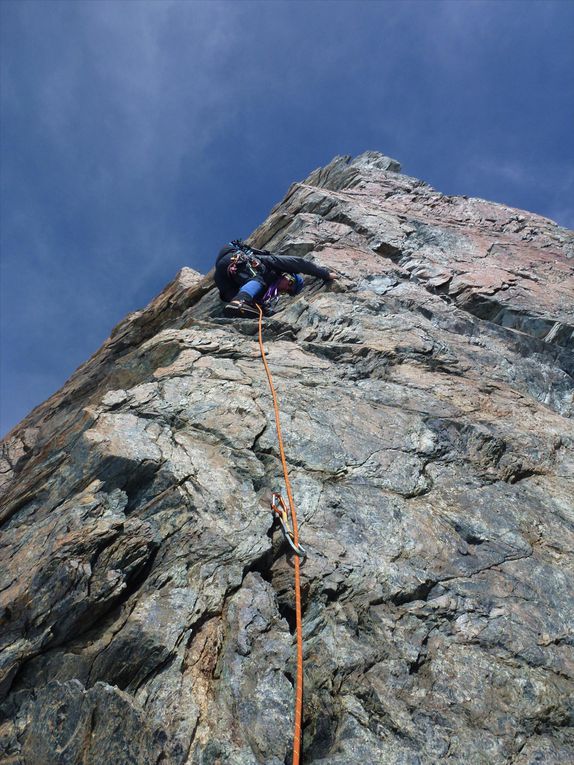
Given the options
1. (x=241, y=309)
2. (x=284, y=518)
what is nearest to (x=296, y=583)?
(x=284, y=518)

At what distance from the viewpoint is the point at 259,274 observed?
35.3 ft

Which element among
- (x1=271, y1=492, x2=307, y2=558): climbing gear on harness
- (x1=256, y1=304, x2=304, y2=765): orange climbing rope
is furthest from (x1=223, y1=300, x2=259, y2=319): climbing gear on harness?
(x1=271, y1=492, x2=307, y2=558): climbing gear on harness

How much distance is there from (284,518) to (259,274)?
6371mm

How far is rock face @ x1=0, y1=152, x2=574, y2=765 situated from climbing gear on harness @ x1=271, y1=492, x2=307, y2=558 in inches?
5.7

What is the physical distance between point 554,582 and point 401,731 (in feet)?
7.27

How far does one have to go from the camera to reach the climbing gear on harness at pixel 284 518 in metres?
5.13

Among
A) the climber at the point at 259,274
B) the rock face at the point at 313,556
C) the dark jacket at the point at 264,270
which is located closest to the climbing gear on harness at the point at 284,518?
the rock face at the point at 313,556

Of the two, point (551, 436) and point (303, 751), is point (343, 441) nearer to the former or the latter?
point (551, 436)

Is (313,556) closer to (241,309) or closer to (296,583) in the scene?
(296,583)

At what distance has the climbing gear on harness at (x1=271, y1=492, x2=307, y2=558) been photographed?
16.8 ft

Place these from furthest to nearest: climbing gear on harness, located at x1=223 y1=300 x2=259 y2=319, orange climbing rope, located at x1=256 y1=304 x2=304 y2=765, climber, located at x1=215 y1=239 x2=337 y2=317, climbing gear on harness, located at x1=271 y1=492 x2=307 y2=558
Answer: climber, located at x1=215 y1=239 x2=337 y2=317 < climbing gear on harness, located at x1=223 y1=300 x2=259 y2=319 < climbing gear on harness, located at x1=271 y1=492 x2=307 y2=558 < orange climbing rope, located at x1=256 y1=304 x2=304 y2=765

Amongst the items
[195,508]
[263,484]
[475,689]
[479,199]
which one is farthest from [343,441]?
[479,199]

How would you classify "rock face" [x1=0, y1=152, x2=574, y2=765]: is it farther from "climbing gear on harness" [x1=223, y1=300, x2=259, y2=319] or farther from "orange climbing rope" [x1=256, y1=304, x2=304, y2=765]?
"climbing gear on harness" [x1=223, y1=300, x2=259, y2=319]

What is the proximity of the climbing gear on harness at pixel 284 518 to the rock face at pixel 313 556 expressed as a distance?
144 millimetres
